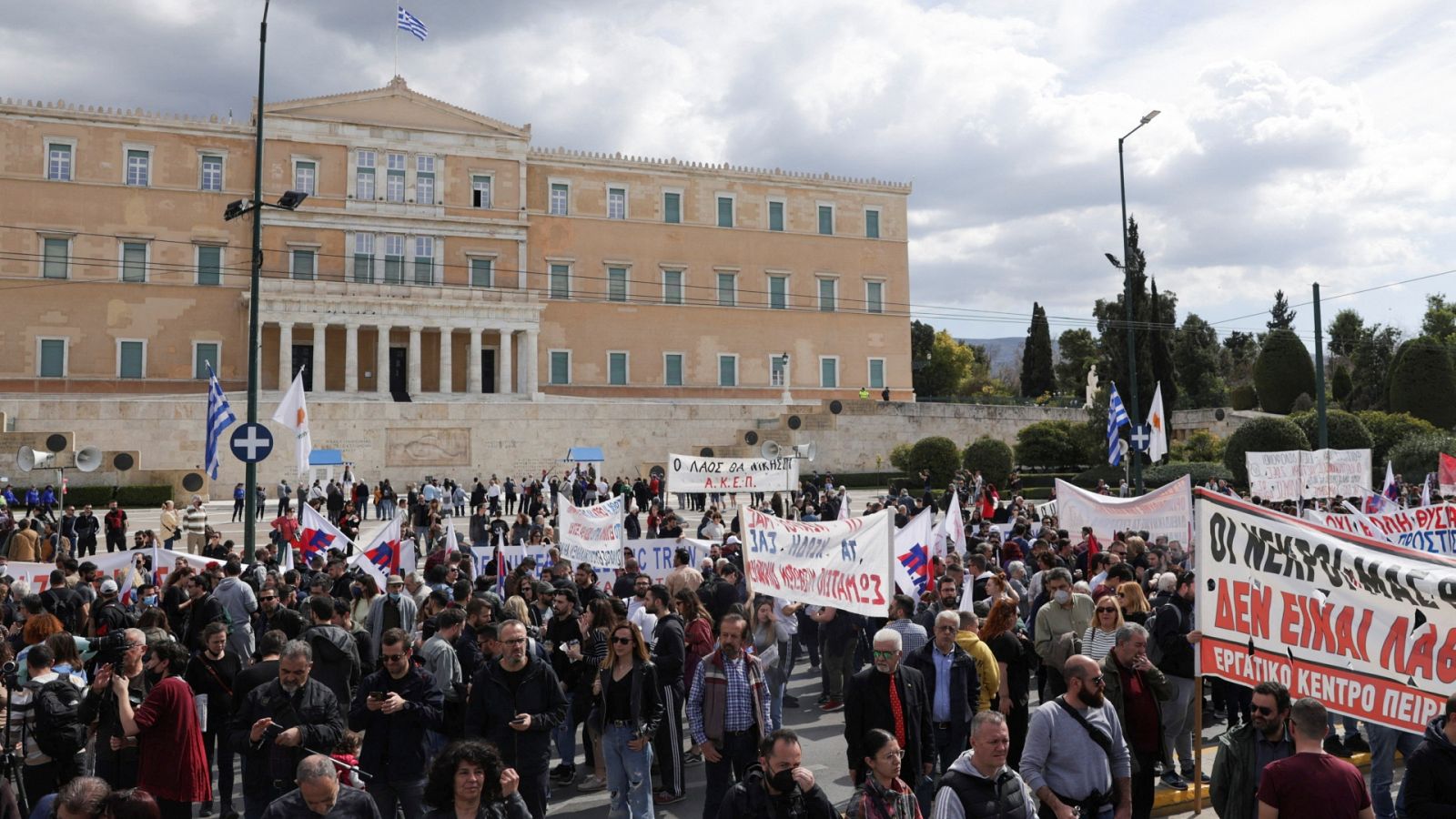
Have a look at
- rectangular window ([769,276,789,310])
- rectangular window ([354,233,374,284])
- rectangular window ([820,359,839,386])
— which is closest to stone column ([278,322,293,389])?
rectangular window ([354,233,374,284])

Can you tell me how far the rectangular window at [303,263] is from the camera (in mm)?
47469

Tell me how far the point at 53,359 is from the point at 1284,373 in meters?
54.4

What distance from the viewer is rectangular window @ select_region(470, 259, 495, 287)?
165 ft

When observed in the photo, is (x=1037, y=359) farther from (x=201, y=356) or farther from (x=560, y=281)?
(x=201, y=356)

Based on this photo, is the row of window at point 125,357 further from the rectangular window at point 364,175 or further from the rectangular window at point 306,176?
the rectangular window at point 364,175

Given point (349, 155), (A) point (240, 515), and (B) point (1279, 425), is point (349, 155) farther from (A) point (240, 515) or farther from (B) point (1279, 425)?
(B) point (1279, 425)

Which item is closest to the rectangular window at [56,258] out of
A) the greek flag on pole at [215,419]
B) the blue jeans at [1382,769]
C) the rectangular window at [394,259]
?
the rectangular window at [394,259]

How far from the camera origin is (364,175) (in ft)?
159

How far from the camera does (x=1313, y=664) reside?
21.0 feet

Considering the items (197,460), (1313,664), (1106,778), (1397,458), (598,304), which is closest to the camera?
(1106,778)

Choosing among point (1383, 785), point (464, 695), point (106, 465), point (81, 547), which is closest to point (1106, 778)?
point (1383, 785)

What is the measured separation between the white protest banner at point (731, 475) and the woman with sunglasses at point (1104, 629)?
1346cm

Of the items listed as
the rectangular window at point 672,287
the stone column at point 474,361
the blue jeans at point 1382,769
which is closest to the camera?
the blue jeans at point 1382,769

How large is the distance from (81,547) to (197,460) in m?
17.2
